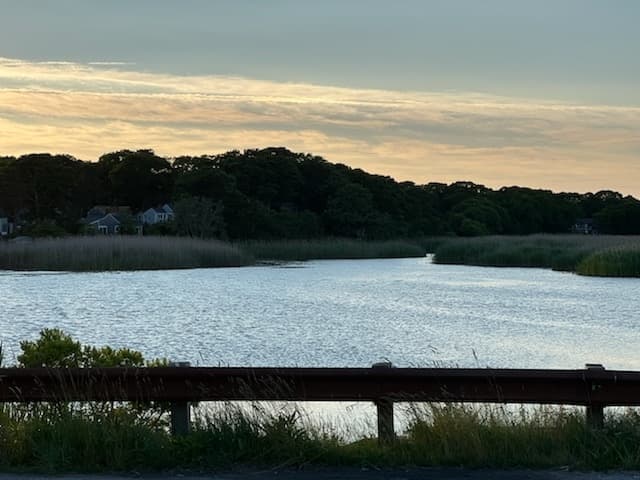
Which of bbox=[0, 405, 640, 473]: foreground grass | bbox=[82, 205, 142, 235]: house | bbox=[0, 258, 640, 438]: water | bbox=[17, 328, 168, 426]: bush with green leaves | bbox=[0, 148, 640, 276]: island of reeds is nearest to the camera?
bbox=[0, 405, 640, 473]: foreground grass

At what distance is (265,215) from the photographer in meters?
93.5

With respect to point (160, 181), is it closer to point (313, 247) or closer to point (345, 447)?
point (313, 247)

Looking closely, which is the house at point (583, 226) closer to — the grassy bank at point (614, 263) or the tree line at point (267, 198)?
the tree line at point (267, 198)

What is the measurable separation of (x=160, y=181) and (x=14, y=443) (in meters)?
117

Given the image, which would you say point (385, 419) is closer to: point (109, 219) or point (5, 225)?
point (109, 219)

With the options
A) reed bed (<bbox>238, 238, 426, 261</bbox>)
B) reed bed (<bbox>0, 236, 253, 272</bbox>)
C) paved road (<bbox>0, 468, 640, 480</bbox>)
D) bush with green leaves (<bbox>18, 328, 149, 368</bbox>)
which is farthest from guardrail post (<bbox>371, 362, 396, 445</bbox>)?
reed bed (<bbox>238, 238, 426, 261</bbox>)

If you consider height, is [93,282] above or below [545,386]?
below

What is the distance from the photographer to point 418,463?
23.6 feet

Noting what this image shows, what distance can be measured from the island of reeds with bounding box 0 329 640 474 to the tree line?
76779 millimetres

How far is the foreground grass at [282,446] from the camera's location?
713cm

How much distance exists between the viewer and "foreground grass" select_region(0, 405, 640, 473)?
281 inches

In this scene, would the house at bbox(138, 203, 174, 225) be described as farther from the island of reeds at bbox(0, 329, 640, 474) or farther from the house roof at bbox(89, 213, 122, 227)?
the island of reeds at bbox(0, 329, 640, 474)

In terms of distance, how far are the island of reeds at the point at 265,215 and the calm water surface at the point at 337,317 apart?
24.1 ft

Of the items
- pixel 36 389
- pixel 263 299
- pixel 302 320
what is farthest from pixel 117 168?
pixel 36 389
